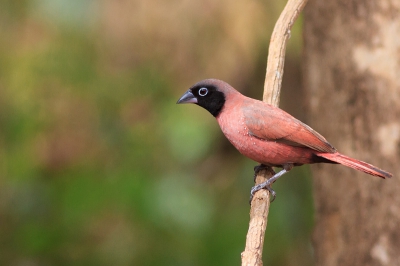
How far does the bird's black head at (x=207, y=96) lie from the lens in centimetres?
416

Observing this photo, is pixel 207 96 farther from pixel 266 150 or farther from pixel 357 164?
pixel 357 164

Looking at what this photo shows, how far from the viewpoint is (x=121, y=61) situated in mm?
6461

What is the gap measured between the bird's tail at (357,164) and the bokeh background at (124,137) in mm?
2245

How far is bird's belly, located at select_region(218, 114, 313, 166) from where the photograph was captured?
3.86 metres

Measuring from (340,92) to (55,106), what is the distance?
2785 millimetres

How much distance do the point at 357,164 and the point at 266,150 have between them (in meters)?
0.57

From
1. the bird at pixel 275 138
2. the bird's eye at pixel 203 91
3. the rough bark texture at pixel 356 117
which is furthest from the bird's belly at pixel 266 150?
the rough bark texture at pixel 356 117

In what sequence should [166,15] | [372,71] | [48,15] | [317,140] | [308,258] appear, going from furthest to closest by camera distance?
1. [308,258]
2. [166,15]
3. [48,15]
4. [372,71]
5. [317,140]

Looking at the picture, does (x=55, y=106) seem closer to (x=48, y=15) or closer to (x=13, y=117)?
(x=13, y=117)

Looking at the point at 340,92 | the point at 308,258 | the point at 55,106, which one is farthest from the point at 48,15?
the point at 308,258

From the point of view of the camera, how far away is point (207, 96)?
13.8 ft

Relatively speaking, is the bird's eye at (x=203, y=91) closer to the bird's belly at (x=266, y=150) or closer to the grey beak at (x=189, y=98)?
the grey beak at (x=189, y=98)

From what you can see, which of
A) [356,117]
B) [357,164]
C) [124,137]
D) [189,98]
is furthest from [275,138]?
[124,137]

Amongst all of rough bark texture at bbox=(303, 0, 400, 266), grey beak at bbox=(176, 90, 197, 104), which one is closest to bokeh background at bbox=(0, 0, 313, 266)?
rough bark texture at bbox=(303, 0, 400, 266)
